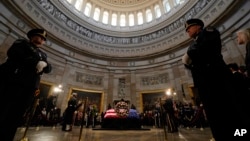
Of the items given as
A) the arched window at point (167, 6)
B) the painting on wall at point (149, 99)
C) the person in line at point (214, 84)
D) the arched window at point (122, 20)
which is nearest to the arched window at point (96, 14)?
the arched window at point (122, 20)

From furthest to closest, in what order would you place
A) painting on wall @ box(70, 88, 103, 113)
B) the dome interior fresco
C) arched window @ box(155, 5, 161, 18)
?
arched window @ box(155, 5, 161, 18) → painting on wall @ box(70, 88, 103, 113) → the dome interior fresco

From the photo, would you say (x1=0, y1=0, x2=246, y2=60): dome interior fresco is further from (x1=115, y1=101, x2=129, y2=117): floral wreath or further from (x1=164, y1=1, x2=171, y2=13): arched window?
(x1=115, y1=101, x2=129, y2=117): floral wreath

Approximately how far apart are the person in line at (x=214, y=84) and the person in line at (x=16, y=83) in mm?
2083

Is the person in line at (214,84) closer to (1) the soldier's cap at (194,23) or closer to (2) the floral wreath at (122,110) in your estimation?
(1) the soldier's cap at (194,23)

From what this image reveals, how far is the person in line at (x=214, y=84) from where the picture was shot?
1.46 metres

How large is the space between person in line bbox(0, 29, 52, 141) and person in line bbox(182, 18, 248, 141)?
2083 mm

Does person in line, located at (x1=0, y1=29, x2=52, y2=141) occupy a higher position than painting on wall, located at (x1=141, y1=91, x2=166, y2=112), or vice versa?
painting on wall, located at (x1=141, y1=91, x2=166, y2=112)

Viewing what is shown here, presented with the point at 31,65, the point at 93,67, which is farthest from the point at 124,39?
the point at 31,65

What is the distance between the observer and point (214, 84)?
158 centimetres

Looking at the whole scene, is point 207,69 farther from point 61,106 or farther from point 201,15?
point 201,15

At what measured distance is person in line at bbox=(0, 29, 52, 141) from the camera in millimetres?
1585

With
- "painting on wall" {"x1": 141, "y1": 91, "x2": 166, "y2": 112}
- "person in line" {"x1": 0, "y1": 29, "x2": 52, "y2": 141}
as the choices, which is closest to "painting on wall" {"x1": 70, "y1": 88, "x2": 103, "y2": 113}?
"painting on wall" {"x1": 141, "y1": 91, "x2": 166, "y2": 112}

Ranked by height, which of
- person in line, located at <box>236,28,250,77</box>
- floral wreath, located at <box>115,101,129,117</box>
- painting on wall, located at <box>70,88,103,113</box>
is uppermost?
painting on wall, located at <box>70,88,103,113</box>

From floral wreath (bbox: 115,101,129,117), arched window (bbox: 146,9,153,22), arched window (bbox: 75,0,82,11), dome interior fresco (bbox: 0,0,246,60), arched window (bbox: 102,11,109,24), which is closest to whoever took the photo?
floral wreath (bbox: 115,101,129,117)
